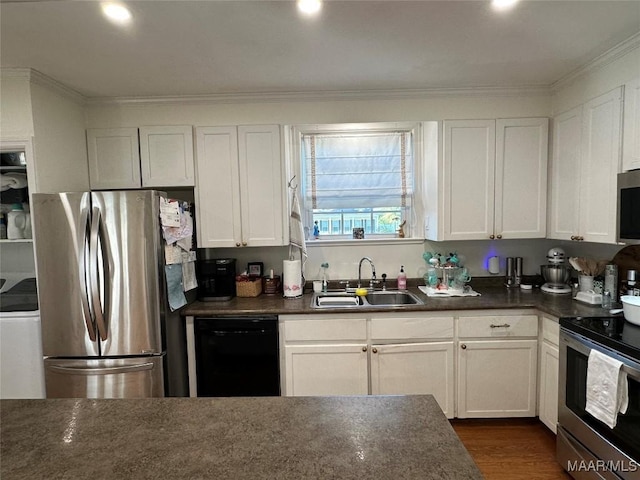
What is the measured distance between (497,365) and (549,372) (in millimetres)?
302

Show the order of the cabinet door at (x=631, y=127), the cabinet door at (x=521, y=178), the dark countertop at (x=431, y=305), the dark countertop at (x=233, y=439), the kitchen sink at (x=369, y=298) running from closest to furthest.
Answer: the dark countertop at (x=233, y=439), the cabinet door at (x=631, y=127), the dark countertop at (x=431, y=305), the cabinet door at (x=521, y=178), the kitchen sink at (x=369, y=298)

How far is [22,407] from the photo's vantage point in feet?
3.63

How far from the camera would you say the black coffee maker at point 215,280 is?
262 centimetres

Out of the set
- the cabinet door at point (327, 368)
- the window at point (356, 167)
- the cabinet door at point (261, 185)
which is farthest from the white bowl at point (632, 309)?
the cabinet door at point (261, 185)

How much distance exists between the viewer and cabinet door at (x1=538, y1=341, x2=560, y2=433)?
2.12m

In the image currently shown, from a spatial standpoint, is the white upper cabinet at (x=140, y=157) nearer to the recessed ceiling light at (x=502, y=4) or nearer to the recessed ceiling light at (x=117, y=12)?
the recessed ceiling light at (x=117, y=12)

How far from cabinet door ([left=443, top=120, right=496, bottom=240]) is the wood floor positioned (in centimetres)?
140

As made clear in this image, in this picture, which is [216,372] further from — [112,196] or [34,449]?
[34,449]

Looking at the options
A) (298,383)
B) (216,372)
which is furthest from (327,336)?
(216,372)

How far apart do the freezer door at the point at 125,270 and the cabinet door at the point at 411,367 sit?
4.99 ft

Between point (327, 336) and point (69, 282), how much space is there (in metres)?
1.72

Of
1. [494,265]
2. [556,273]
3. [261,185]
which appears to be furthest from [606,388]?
[261,185]

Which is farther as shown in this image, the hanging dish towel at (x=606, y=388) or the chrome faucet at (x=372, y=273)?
the chrome faucet at (x=372, y=273)

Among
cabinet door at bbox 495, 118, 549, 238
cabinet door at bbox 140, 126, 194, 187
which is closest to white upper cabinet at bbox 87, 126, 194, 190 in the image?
cabinet door at bbox 140, 126, 194, 187
